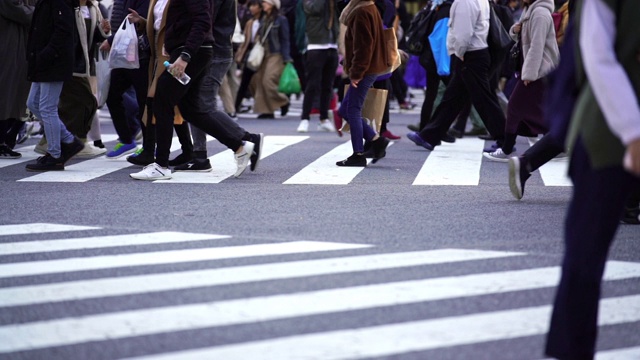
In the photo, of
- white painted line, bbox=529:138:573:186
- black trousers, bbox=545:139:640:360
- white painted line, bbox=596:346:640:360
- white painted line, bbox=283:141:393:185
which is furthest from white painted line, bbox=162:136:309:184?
black trousers, bbox=545:139:640:360

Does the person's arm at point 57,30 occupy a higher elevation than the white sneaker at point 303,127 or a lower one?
higher

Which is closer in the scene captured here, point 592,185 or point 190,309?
point 592,185

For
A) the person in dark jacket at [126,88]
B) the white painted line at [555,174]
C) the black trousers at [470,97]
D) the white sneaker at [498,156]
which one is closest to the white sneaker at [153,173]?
the person in dark jacket at [126,88]

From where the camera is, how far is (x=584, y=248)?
3.88m

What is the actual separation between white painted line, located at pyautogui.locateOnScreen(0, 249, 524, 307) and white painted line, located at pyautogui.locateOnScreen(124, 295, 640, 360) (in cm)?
105

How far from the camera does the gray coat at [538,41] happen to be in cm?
1020

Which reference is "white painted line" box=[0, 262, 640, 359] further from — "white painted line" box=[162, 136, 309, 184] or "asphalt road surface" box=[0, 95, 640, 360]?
"white painted line" box=[162, 136, 309, 184]

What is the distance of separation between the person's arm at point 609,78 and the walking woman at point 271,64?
44.6 ft

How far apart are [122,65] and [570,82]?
24.0ft

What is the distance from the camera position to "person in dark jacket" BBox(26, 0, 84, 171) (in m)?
9.78

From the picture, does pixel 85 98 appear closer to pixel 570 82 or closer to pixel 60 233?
pixel 60 233

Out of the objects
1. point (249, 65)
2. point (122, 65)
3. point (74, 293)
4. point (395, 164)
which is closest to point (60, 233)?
point (74, 293)

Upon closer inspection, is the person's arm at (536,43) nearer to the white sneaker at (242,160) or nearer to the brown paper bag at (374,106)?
the brown paper bag at (374,106)

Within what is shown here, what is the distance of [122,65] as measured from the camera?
35.0 feet
